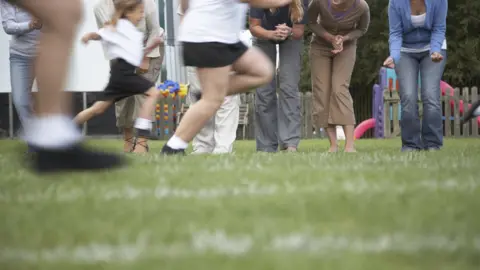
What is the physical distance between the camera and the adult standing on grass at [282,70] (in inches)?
375

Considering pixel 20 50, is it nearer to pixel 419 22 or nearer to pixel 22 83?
pixel 22 83

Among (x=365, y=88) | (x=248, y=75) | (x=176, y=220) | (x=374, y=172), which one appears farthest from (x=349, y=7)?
(x=365, y=88)

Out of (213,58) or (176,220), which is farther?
(213,58)

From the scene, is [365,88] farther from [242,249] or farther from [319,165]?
[242,249]

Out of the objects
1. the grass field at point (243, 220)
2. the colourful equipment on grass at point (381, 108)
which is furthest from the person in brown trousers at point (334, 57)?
the colourful equipment on grass at point (381, 108)

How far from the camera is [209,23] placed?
21.5ft

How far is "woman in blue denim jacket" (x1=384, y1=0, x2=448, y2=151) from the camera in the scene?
30.7 ft

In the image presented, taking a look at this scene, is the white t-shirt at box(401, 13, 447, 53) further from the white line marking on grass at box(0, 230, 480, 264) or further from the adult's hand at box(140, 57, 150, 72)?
the white line marking on grass at box(0, 230, 480, 264)

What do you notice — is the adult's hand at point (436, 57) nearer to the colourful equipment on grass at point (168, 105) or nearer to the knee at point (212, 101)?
the knee at point (212, 101)

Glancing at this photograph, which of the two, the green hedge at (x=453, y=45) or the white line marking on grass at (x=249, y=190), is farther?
the green hedge at (x=453, y=45)

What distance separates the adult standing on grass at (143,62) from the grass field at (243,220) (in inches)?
183

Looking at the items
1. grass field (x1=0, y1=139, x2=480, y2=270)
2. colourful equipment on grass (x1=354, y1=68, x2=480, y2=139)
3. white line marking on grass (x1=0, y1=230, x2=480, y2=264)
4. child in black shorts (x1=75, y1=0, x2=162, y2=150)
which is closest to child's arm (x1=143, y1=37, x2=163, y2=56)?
child in black shorts (x1=75, y1=0, x2=162, y2=150)

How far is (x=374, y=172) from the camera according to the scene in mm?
4703

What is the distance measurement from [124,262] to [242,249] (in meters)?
0.34
